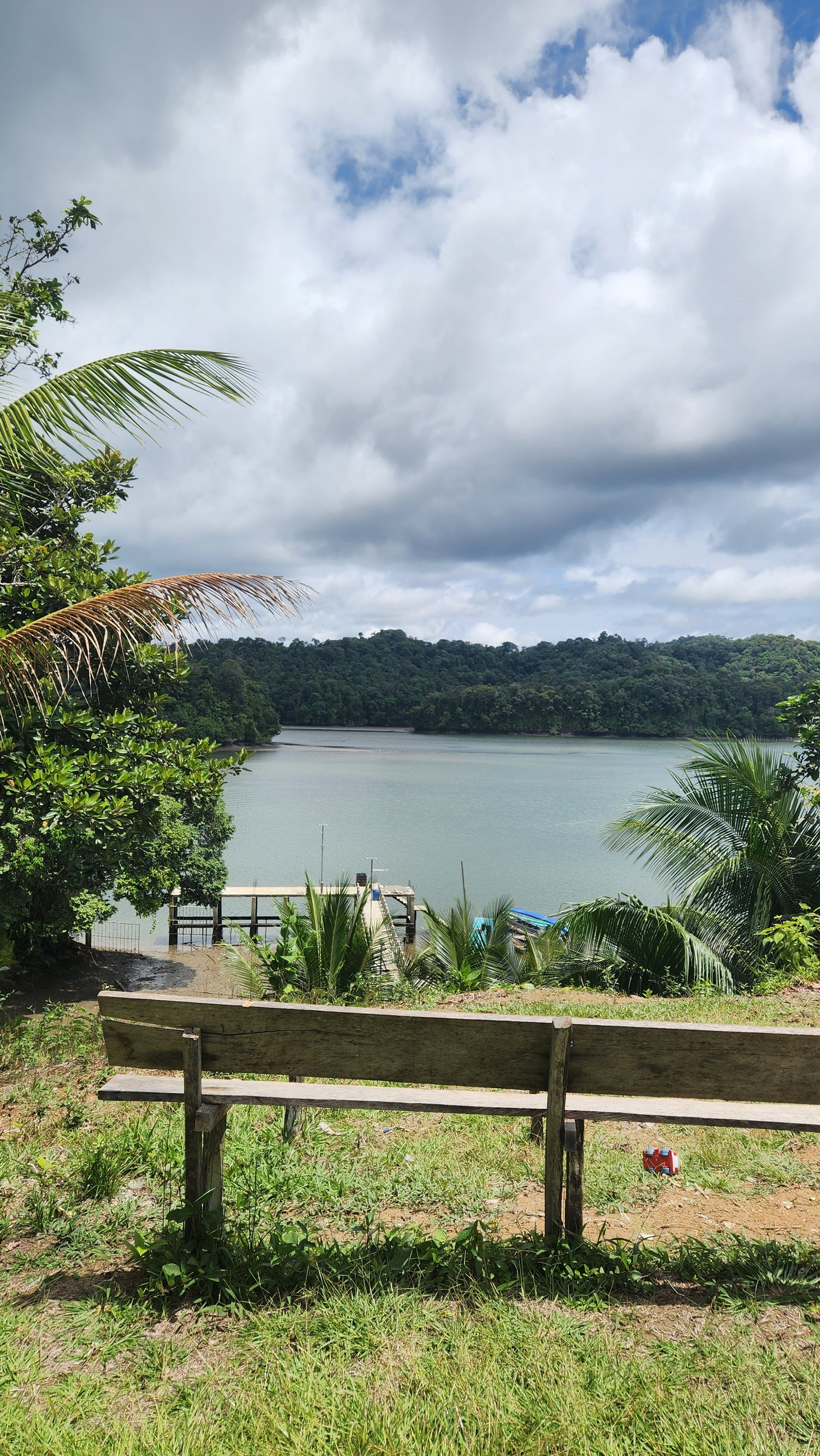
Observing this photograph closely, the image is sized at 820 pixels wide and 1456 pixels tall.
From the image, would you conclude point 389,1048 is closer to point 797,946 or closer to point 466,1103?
point 466,1103

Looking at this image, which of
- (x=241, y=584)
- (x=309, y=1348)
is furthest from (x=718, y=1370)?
(x=241, y=584)

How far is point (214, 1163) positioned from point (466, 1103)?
3.05ft

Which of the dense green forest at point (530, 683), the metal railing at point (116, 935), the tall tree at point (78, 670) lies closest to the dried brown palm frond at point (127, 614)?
the tall tree at point (78, 670)

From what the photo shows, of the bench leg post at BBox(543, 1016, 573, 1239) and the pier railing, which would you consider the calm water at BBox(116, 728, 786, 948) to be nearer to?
the pier railing

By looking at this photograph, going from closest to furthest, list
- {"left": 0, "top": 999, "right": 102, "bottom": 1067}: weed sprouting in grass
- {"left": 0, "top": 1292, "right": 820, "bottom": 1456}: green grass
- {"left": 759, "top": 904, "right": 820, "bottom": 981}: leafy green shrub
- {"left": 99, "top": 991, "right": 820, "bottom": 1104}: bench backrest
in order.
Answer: {"left": 0, "top": 1292, "right": 820, "bottom": 1456}: green grass → {"left": 99, "top": 991, "right": 820, "bottom": 1104}: bench backrest → {"left": 0, "top": 999, "right": 102, "bottom": 1067}: weed sprouting in grass → {"left": 759, "top": 904, "right": 820, "bottom": 981}: leafy green shrub

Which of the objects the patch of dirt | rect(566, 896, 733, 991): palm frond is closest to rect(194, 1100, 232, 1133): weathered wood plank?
the patch of dirt

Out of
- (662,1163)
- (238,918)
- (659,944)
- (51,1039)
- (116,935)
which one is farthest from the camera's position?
(238,918)

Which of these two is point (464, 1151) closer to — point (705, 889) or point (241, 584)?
point (241, 584)

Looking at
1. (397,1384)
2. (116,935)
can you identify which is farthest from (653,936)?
(116,935)

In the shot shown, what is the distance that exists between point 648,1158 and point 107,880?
10201 mm

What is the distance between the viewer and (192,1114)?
2.83m

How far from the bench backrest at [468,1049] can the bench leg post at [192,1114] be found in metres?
0.04

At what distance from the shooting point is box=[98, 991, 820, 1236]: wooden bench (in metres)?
2.66

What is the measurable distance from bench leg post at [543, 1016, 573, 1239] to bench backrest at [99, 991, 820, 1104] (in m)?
0.03
